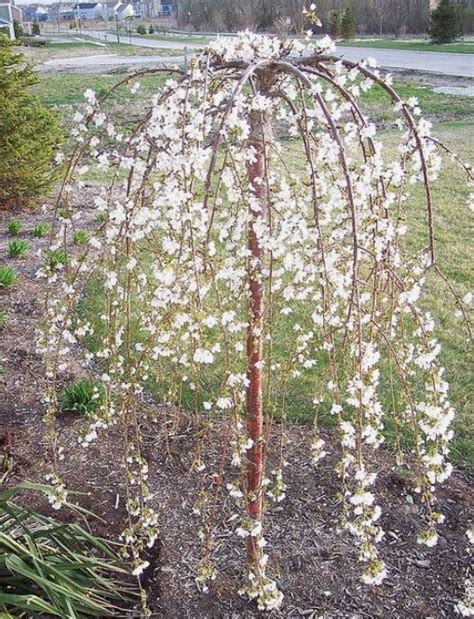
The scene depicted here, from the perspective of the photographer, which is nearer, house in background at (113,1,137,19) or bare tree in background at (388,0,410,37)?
house in background at (113,1,137,19)

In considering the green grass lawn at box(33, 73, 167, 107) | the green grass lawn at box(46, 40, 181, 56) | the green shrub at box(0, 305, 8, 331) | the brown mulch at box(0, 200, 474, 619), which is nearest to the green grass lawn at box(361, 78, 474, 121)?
the green grass lawn at box(33, 73, 167, 107)

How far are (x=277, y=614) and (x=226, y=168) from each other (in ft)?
4.93

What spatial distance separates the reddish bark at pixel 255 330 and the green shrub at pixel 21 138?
4.38 m

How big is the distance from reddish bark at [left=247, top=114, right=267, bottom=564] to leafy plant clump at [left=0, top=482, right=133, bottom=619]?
20.7 inches

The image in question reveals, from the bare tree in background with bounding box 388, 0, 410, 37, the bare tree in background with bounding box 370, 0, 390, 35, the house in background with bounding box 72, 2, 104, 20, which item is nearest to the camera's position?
the bare tree in background with bounding box 370, 0, 390, 35

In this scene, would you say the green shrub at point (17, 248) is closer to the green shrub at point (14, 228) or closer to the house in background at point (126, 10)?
the green shrub at point (14, 228)

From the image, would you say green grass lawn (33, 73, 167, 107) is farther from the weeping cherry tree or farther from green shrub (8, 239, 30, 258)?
the weeping cherry tree

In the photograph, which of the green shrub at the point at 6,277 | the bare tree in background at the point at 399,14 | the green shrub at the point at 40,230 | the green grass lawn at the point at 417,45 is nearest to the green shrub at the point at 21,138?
the green shrub at the point at 40,230

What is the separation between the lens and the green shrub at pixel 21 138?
606 centimetres

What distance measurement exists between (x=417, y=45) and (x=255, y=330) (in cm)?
2268

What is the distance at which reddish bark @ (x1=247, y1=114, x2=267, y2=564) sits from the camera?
1.77m

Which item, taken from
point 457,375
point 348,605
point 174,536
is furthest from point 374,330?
point 457,375

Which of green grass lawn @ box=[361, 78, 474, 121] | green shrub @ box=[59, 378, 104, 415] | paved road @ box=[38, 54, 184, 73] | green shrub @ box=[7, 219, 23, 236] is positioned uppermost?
paved road @ box=[38, 54, 184, 73]

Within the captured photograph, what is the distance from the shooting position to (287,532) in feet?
8.34
